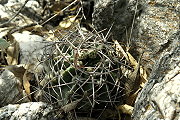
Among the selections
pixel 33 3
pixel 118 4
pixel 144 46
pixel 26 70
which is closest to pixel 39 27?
pixel 33 3

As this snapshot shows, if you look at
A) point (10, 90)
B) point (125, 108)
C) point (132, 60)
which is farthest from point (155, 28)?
point (10, 90)

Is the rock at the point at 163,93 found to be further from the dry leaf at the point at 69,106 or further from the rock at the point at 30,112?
the rock at the point at 30,112

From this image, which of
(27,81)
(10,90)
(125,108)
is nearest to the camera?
(125,108)

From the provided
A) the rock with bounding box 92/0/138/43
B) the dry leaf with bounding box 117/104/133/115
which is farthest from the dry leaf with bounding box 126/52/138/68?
the dry leaf with bounding box 117/104/133/115

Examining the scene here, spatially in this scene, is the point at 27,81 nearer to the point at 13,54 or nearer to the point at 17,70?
the point at 17,70

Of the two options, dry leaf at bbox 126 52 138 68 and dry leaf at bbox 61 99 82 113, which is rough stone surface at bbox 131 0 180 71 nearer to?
dry leaf at bbox 126 52 138 68

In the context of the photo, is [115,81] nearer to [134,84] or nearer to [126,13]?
[134,84]
